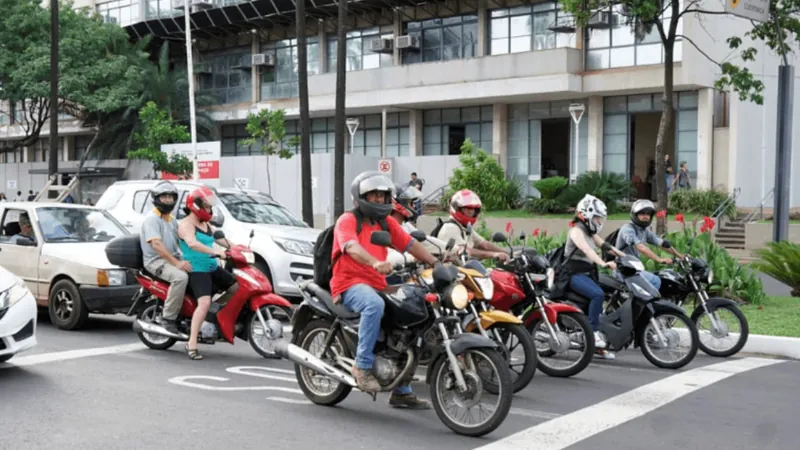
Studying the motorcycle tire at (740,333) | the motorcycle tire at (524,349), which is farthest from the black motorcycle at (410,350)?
the motorcycle tire at (740,333)

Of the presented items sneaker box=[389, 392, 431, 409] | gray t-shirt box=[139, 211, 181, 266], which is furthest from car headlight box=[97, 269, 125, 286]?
sneaker box=[389, 392, 431, 409]

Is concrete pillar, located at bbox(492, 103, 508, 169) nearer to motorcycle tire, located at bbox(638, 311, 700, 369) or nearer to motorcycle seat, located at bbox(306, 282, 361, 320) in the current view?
motorcycle tire, located at bbox(638, 311, 700, 369)

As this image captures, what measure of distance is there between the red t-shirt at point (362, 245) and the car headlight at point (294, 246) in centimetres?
686

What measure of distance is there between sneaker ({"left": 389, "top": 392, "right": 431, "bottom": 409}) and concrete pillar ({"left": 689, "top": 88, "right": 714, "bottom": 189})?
2689 cm

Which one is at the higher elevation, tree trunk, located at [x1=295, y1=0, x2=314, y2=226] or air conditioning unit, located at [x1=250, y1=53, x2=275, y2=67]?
air conditioning unit, located at [x1=250, y1=53, x2=275, y2=67]

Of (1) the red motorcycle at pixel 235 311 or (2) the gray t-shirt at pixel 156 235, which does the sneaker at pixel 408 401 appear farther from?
(2) the gray t-shirt at pixel 156 235

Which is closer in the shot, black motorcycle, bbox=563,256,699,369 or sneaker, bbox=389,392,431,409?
sneaker, bbox=389,392,431,409

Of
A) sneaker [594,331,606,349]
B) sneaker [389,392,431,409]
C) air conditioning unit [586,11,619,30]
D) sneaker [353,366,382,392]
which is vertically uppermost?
air conditioning unit [586,11,619,30]

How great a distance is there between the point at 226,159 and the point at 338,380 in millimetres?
34217

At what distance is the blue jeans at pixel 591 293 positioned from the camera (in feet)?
34.1

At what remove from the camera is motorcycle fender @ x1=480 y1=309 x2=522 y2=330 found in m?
8.20

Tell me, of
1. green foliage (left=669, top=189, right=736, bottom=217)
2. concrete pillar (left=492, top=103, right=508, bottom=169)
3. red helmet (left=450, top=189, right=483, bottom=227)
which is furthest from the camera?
concrete pillar (left=492, top=103, right=508, bottom=169)

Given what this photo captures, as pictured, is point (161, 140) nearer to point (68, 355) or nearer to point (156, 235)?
point (156, 235)

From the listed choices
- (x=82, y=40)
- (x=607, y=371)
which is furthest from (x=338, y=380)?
(x=82, y=40)
